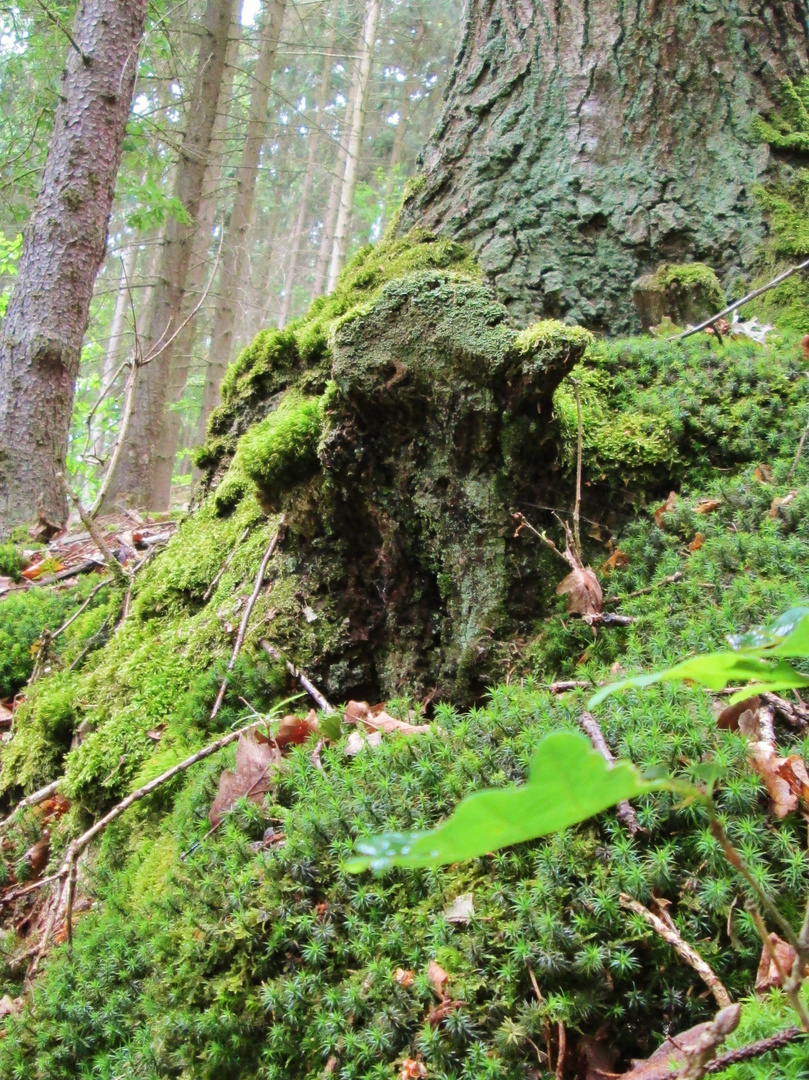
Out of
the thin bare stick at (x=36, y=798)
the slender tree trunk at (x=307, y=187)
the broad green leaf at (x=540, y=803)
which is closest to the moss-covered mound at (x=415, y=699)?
the thin bare stick at (x=36, y=798)

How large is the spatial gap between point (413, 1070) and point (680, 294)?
3644 millimetres

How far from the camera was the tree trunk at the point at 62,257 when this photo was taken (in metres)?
6.69

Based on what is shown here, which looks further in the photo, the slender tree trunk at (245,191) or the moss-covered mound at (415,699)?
the slender tree trunk at (245,191)

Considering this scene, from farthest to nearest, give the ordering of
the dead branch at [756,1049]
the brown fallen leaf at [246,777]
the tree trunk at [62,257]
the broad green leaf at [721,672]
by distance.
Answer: the tree trunk at [62,257]
the brown fallen leaf at [246,777]
the dead branch at [756,1049]
the broad green leaf at [721,672]

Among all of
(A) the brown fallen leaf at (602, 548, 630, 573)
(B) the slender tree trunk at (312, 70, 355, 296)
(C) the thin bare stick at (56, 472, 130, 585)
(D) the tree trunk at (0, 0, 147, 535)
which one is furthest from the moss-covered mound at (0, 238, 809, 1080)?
(B) the slender tree trunk at (312, 70, 355, 296)

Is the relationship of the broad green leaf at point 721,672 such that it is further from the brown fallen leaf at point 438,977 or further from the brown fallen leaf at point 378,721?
the brown fallen leaf at point 378,721

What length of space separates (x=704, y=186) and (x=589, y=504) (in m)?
2.24

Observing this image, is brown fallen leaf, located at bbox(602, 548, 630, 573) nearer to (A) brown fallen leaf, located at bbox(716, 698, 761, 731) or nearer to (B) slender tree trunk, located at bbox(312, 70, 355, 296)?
(A) brown fallen leaf, located at bbox(716, 698, 761, 731)

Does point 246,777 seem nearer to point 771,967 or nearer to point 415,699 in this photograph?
point 415,699

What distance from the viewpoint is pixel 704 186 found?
161 inches

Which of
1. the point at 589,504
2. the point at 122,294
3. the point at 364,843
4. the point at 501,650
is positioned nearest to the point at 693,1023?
the point at 364,843

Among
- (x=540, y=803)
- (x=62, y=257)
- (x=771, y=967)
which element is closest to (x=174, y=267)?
(x=62, y=257)

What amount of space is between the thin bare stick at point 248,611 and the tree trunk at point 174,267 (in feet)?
24.0

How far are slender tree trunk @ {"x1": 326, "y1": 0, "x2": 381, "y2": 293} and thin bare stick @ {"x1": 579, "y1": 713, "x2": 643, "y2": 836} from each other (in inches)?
662
